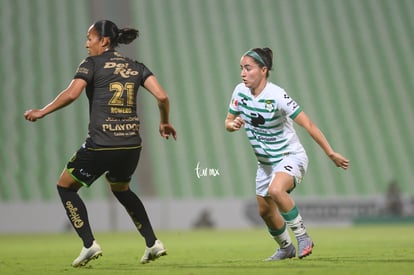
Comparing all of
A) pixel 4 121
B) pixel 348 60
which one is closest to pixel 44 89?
pixel 4 121

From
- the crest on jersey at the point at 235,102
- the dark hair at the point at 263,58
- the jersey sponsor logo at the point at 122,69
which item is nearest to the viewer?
the jersey sponsor logo at the point at 122,69

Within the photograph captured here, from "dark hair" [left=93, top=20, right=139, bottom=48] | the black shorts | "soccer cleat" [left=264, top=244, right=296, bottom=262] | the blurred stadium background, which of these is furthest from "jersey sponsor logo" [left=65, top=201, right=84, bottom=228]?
the blurred stadium background

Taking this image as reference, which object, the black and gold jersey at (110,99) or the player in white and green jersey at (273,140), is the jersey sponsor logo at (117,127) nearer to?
the black and gold jersey at (110,99)

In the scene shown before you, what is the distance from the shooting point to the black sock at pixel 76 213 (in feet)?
20.6

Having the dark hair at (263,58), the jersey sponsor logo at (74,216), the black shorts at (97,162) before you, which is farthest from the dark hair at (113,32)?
the jersey sponsor logo at (74,216)

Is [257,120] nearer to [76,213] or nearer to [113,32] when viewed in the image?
[113,32]

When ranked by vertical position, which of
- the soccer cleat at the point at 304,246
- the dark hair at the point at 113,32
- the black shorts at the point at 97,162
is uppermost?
the dark hair at the point at 113,32

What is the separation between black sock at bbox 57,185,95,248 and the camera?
20.6 ft

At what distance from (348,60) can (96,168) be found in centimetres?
1486

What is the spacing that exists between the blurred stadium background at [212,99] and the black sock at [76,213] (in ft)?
26.8

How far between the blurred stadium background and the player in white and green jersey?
7.96 m

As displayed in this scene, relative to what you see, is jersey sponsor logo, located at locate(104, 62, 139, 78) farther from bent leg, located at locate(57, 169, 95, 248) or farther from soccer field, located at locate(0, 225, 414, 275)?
soccer field, located at locate(0, 225, 414, 275)

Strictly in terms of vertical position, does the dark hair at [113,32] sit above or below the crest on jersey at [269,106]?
above

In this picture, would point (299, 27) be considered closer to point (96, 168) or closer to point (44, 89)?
point (44, 89)
